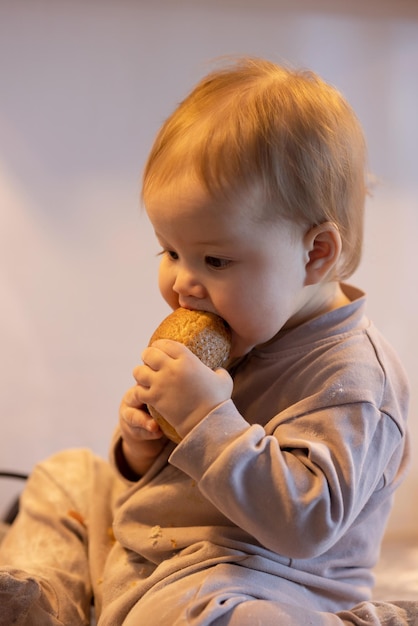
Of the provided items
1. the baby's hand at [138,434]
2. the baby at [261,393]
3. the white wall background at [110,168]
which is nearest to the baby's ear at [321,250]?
the baby at [261,393]

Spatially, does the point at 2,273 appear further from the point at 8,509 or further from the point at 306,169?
the point at 306,169

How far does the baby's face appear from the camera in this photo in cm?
79

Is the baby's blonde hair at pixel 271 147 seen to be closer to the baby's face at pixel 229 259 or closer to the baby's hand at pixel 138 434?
the baby's face at pixel 229 259

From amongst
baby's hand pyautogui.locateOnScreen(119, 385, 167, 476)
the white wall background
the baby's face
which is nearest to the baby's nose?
the baby's face

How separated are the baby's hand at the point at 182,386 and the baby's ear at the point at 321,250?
0.48ft

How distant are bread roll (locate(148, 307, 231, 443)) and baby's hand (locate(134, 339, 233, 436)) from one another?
0.01m

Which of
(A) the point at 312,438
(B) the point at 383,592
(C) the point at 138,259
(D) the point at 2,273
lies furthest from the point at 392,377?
(D) the point at 2,273

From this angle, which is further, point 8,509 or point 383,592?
point 8,509

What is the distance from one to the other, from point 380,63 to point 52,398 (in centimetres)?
93

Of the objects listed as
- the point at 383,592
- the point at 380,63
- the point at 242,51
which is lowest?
the point at 383,592

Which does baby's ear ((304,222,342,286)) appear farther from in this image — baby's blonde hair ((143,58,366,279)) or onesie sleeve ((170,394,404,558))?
onesie sleeve ((170,394,404,558))

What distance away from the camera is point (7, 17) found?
4.99ft

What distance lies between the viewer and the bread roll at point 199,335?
820 millimetres

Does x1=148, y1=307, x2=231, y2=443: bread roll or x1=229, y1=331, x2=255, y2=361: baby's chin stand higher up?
x1=148, y1=307, x2=231, y2=443: bread roll
